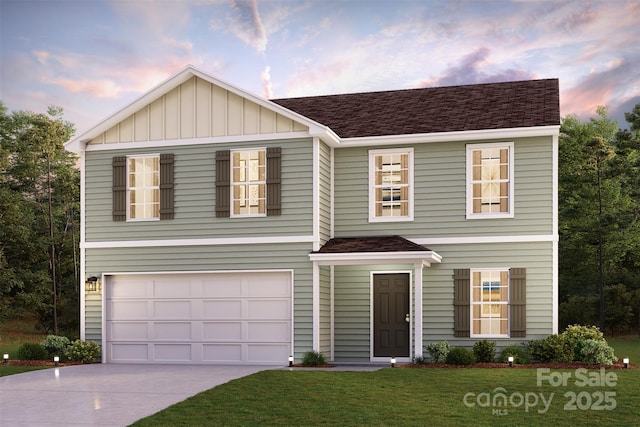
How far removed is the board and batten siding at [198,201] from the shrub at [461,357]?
164 inches

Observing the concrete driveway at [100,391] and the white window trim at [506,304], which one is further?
the white window trim at [506,304]

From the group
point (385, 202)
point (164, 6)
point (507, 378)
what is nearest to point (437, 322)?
point (385, 202)

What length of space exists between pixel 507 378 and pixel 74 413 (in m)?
7.37

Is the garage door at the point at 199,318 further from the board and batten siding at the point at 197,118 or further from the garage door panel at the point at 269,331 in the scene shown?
the board and batten siding at the point at 197,118

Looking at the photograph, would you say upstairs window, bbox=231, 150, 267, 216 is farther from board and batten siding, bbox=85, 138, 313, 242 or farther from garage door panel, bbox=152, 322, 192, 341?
garage door panel, bbox=152, 322, 192, 341

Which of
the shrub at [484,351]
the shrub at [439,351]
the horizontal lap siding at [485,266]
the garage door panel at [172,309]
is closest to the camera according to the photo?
the shrub at [439,351]

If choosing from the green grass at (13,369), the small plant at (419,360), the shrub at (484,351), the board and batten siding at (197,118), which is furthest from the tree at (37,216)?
the shrub at (484,351)

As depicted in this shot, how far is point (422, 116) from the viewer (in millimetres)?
19578

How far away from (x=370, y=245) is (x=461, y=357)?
3225mm

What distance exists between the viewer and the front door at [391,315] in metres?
18.7

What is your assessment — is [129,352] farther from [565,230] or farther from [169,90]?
[565,230]

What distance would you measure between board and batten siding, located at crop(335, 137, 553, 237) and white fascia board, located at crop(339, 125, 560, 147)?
0.26 meters

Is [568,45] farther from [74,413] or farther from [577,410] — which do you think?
[74,413]

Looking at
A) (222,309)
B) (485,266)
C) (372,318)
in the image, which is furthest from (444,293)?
(222,309)
